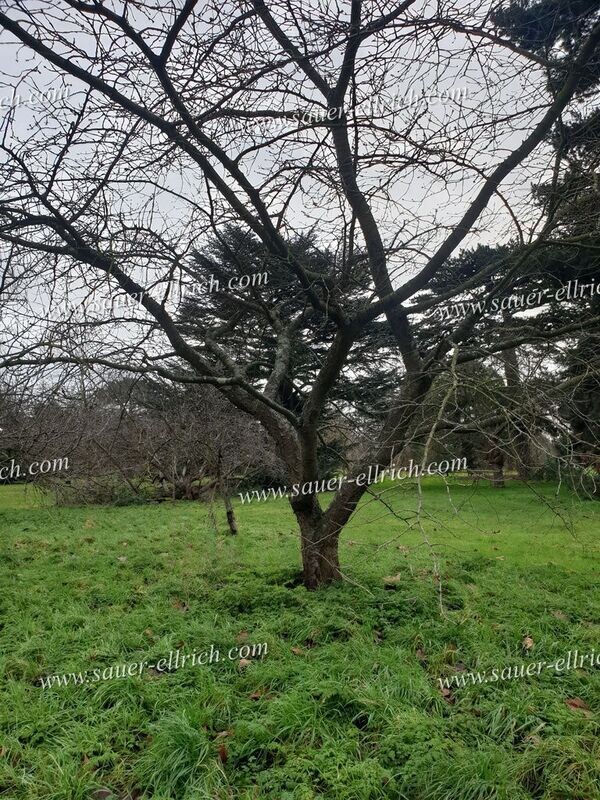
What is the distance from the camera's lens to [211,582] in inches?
220

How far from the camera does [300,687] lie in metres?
3.22

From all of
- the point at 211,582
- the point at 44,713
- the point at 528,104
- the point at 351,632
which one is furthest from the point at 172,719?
the point at 528,104

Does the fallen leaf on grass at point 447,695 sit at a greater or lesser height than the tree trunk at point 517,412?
lesser

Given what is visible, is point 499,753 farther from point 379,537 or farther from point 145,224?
point 379,537

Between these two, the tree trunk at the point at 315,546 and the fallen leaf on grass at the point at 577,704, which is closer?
the fallen leaf on grass at the point at 577,704

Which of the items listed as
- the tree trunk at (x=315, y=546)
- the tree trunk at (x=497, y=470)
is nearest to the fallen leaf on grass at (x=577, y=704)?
the tree trunk at (x=497, y=470)

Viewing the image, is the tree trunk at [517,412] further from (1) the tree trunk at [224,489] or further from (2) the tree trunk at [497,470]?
(1) the tree trunk at [224,489]

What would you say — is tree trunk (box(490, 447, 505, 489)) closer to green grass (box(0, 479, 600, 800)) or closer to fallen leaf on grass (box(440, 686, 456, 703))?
green grass (box(0, 479, 600, 800))

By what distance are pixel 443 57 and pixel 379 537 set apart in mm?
7555

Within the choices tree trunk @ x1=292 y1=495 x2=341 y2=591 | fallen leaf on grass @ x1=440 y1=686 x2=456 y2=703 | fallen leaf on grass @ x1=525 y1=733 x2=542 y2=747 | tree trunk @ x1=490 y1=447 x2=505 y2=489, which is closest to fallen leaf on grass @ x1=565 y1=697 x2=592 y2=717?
fallen leaf on grass @ x1=525 y1=733 x2=542 y2=747

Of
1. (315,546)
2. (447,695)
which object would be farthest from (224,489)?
(447,695)

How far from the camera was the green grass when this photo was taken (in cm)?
251

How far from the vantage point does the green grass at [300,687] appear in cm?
251

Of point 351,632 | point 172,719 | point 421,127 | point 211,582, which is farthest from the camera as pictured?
point 211,582
